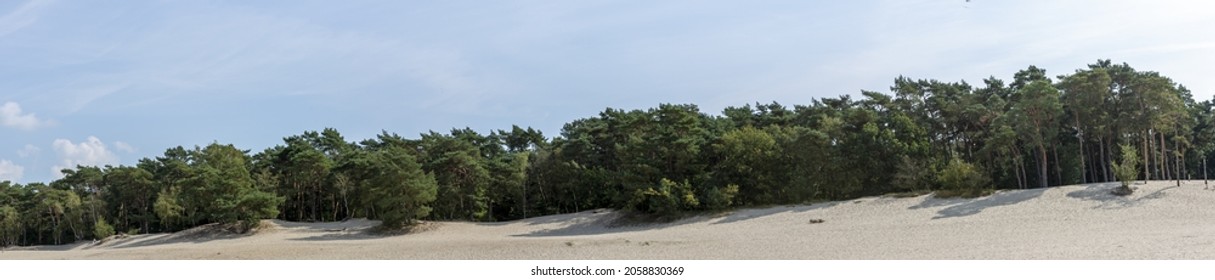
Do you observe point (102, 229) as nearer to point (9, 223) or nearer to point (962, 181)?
point (9, 223)

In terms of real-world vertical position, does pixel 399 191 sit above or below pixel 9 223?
above

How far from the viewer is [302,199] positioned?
174ft

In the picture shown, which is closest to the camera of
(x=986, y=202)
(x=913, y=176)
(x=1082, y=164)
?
(x=986, y=202)

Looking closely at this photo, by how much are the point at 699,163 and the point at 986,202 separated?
44.5 ft

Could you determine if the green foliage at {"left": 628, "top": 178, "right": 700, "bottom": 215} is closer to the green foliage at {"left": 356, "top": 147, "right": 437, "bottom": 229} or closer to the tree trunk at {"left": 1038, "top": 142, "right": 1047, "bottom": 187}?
the green foliage at {"left": 356, "top": 147, "right": 437, "bottom": 229}

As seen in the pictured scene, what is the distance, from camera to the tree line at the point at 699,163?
3519 cm

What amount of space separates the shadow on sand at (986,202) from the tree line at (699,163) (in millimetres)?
1390

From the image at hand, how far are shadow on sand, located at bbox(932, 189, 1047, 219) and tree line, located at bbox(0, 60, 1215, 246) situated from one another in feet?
4.56

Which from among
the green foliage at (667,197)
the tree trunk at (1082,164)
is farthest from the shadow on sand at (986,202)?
the green foliage at (667,197)

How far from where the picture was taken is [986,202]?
29953mm

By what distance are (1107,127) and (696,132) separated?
19225 mm

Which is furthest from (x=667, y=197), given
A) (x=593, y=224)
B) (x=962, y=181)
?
(x=962, y=181)

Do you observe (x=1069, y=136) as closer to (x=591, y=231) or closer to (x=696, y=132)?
(x=696, y=132)
